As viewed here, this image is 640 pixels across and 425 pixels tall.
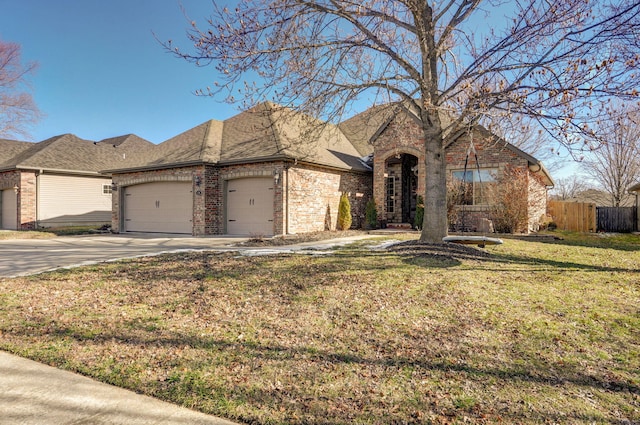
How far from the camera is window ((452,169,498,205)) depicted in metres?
14.6

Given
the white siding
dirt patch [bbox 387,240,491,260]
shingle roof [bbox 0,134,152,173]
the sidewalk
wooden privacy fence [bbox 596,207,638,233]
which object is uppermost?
shingle roof [bbox 0,134,152,173]

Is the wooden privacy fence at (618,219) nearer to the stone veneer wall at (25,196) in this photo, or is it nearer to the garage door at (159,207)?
the garage door at (159,207)

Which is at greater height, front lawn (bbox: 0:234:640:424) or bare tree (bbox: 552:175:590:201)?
bare tree (bbox: 552:175:590:201)

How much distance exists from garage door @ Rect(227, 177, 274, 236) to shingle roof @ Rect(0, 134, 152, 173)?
23.0 ft

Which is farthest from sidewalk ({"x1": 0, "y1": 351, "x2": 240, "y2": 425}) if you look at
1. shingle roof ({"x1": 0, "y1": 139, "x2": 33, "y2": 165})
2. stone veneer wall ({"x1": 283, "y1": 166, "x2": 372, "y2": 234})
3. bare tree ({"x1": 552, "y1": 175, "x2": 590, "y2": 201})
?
bare tree ({"x1": 552, "y1": 175, "x2": 590, "y2": 201})

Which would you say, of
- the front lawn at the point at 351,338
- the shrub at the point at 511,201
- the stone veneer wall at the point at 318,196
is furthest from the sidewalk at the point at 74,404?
the shrub at the point at 511,201

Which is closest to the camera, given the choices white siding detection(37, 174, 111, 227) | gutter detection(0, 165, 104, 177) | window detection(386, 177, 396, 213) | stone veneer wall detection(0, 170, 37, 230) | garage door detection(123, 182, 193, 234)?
garage door detection(123, 182, 193, 234)

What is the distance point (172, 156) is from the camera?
52.0ft

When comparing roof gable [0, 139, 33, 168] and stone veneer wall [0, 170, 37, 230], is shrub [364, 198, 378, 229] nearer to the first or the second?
stone veneer wall [0, 170, 37, 230]

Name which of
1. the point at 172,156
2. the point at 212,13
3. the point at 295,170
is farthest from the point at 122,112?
the point at 212,13

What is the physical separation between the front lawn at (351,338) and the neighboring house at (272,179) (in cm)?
745

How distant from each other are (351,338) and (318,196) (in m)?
11.4

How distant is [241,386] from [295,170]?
37.3 feet

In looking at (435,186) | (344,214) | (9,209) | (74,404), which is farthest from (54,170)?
(74,404)
